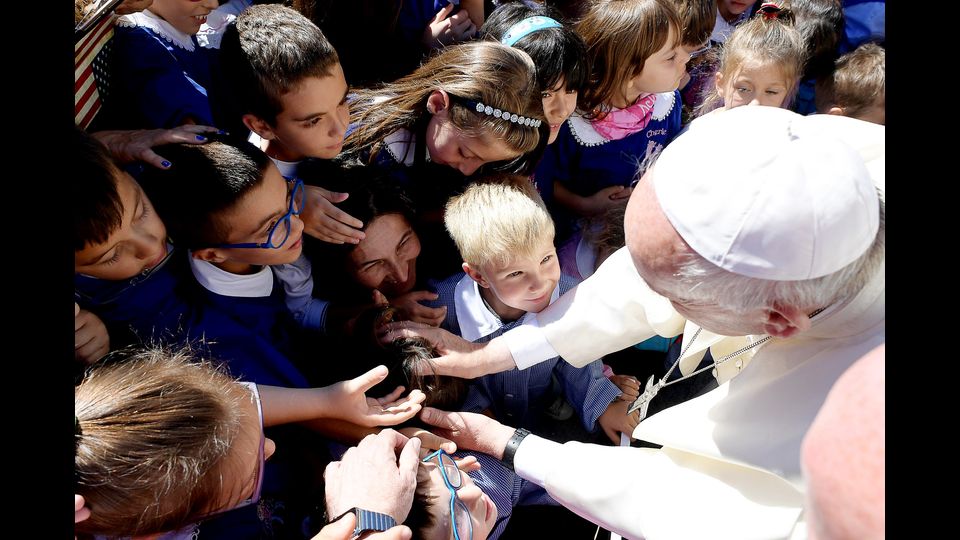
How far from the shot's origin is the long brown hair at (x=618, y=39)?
300 centimetres

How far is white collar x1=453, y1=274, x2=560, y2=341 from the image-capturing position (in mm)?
2557

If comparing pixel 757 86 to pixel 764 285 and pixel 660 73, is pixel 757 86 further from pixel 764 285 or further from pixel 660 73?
pixel 764 285

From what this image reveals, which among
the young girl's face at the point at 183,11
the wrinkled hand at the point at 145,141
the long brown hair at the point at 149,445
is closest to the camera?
the long brown hair at the point at 149,445

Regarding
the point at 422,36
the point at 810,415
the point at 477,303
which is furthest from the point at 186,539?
the point at 422,36

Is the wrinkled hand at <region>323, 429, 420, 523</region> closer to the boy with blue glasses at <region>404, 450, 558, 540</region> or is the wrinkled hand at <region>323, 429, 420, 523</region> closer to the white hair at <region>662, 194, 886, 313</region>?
the boy with blue glasses at <region>404, 450, 558, 540</region>

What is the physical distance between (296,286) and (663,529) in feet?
5.32

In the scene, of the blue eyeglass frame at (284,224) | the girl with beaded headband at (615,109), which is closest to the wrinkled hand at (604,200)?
the girl with beaded headband at (615,109)

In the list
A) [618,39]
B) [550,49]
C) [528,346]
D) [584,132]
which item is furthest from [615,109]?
[528,346]

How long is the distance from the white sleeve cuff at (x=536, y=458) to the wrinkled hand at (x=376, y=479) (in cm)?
47

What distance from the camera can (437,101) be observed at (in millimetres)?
2594

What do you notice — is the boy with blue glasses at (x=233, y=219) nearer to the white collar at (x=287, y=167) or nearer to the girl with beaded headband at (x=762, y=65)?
the white collar at (x=287, y=167)

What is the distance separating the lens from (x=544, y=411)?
9.69 ft

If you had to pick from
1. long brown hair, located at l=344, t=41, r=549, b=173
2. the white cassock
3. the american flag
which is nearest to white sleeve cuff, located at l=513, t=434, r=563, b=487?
the white cassock

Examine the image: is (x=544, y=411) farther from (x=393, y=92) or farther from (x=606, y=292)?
(x=393, y=92)
